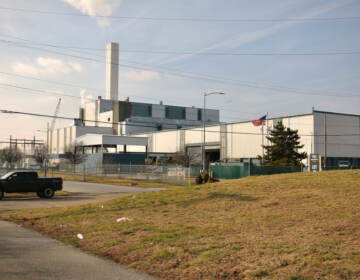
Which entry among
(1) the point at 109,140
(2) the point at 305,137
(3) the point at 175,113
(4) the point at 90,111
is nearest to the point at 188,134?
(1) the point at 109,140

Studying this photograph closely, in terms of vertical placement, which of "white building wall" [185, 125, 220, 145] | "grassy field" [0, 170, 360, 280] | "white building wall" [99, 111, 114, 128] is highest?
"white building wall" [99, 111, 114, 128]

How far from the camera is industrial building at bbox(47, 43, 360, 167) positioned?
201ft

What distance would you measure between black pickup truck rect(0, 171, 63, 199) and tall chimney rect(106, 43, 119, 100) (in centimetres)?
8568

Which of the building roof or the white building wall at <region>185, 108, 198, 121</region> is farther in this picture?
the white building wall at <region>185, 108, 198, 121</region>

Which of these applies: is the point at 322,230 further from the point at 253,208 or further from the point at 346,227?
the point at 253,208

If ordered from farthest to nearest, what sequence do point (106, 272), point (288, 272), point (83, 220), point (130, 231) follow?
point (83, 220) → point (130, 231) → point (106, 272) → point (288, 272)

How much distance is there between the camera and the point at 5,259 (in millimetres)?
7875

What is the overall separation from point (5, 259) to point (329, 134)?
60743 mm

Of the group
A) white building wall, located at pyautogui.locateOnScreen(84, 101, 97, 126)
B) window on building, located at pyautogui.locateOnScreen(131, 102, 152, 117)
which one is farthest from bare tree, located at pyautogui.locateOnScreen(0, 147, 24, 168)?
window on building, located at pyautogui.locateOnScreen(131, 102, 152, 117)

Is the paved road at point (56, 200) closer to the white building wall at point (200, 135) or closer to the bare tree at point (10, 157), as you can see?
the white building wall at point (200, 135)

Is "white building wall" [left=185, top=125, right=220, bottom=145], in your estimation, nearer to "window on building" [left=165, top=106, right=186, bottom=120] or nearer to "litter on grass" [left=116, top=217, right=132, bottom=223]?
"window on building" [left=165, top=106, right=186, bottom=120]

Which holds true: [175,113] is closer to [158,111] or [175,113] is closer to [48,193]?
[158,111]

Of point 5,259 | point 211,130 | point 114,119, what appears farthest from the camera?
point 114,119

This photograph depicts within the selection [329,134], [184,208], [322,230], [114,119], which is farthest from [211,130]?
[322,230]
